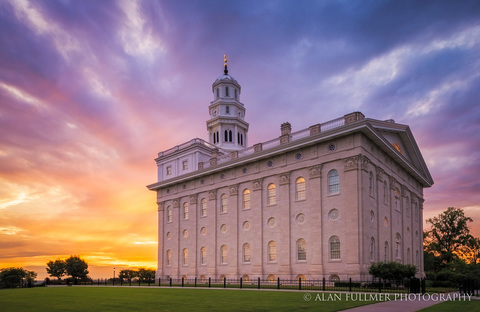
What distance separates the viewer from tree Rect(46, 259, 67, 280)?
71.6m

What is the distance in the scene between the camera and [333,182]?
3912cm

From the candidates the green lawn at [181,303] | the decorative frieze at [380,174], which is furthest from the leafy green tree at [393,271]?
the green lawn at [181,303]

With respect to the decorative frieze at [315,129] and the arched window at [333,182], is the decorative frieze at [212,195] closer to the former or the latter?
the decorative frieze at [315,129]

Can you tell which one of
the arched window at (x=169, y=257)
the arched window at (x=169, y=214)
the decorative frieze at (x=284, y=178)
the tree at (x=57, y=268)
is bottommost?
the tree at (x=57, y=268)

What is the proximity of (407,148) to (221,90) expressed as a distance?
31950mm

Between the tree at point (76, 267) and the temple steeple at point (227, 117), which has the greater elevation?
the temple steeple at point (227, 117)

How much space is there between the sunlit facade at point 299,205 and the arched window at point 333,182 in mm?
104

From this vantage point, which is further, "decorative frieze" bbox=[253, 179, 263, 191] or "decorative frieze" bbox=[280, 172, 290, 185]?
"decorative frieze" bbox=[253, 179, 263, 191]

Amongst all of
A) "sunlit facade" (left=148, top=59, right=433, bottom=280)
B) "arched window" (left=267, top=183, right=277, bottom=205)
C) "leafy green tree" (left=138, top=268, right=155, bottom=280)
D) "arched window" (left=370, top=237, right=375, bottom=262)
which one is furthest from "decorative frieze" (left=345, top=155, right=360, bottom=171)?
"leafy green tree" (left=138, top=268, right=155, bottom=280)

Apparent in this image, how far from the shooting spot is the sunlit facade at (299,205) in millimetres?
37375

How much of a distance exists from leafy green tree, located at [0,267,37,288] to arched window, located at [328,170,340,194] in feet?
141

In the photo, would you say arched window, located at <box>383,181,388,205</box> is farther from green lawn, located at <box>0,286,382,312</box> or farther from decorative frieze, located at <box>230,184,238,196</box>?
green lawn, located at <box>0,286,382,312</box>

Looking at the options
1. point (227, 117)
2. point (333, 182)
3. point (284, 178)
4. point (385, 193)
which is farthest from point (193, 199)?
point (385, 193)

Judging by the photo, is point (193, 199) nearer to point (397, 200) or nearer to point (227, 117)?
point (227, 117)
